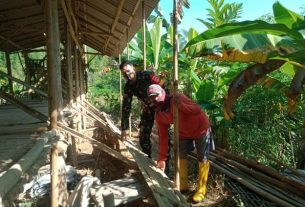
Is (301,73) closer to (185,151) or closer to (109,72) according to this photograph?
(185,151)

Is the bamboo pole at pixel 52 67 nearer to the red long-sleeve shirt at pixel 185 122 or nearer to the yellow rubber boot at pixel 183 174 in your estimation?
the red long-sleeve shirt at pixel 185 122

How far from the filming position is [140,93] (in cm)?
560

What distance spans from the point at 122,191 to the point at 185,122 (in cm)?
131

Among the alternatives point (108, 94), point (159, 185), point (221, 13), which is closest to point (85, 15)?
point (221, 13)

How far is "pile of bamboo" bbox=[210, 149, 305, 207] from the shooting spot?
4.49m

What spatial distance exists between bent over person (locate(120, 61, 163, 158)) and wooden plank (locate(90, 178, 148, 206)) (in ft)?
4.42

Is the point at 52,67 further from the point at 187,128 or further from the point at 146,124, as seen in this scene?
the point at 146,124

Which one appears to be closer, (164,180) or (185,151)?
(164,180)

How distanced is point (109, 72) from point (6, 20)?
1217cm

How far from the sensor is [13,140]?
378 centimetres

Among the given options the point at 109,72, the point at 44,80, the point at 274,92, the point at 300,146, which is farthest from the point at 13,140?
the point at 109,72

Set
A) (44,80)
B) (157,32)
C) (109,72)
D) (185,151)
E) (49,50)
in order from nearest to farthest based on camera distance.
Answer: (49,50), (185,151), (157,32), (44,80), (109,72)

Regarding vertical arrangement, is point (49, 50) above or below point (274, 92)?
above

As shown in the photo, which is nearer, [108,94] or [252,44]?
[252,44]
